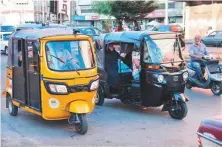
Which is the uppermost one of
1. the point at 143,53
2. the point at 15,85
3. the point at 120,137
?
the point at 143,53

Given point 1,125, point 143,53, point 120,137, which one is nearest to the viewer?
point 120,137

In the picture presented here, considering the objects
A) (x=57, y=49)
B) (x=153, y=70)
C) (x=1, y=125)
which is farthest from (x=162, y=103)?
(x=1, y=125)

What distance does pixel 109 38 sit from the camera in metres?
8.73

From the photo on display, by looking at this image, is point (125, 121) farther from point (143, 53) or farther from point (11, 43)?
point (11, 43)

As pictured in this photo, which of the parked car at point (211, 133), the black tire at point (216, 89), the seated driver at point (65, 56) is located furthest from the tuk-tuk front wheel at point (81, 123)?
the black tire at point (216, 89)

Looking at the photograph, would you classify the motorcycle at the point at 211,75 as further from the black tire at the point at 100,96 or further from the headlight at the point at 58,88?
the headlight at the point at 58,88

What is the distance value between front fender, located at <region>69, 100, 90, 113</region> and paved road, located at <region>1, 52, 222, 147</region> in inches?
16.6

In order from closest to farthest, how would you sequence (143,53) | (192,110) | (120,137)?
(120,137) → (143,53) → (192,110)

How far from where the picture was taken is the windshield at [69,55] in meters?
6.53

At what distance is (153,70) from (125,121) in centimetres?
115

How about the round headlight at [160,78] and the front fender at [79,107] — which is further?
the round headlight at [160,78]

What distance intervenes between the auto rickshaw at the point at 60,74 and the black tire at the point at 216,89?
4226 mm

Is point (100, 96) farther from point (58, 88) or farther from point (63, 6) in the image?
Answer: point (63, 6)

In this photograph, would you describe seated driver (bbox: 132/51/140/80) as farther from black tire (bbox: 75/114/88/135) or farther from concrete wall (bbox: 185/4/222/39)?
concrete wall (bbox: 185/4/222/39)
